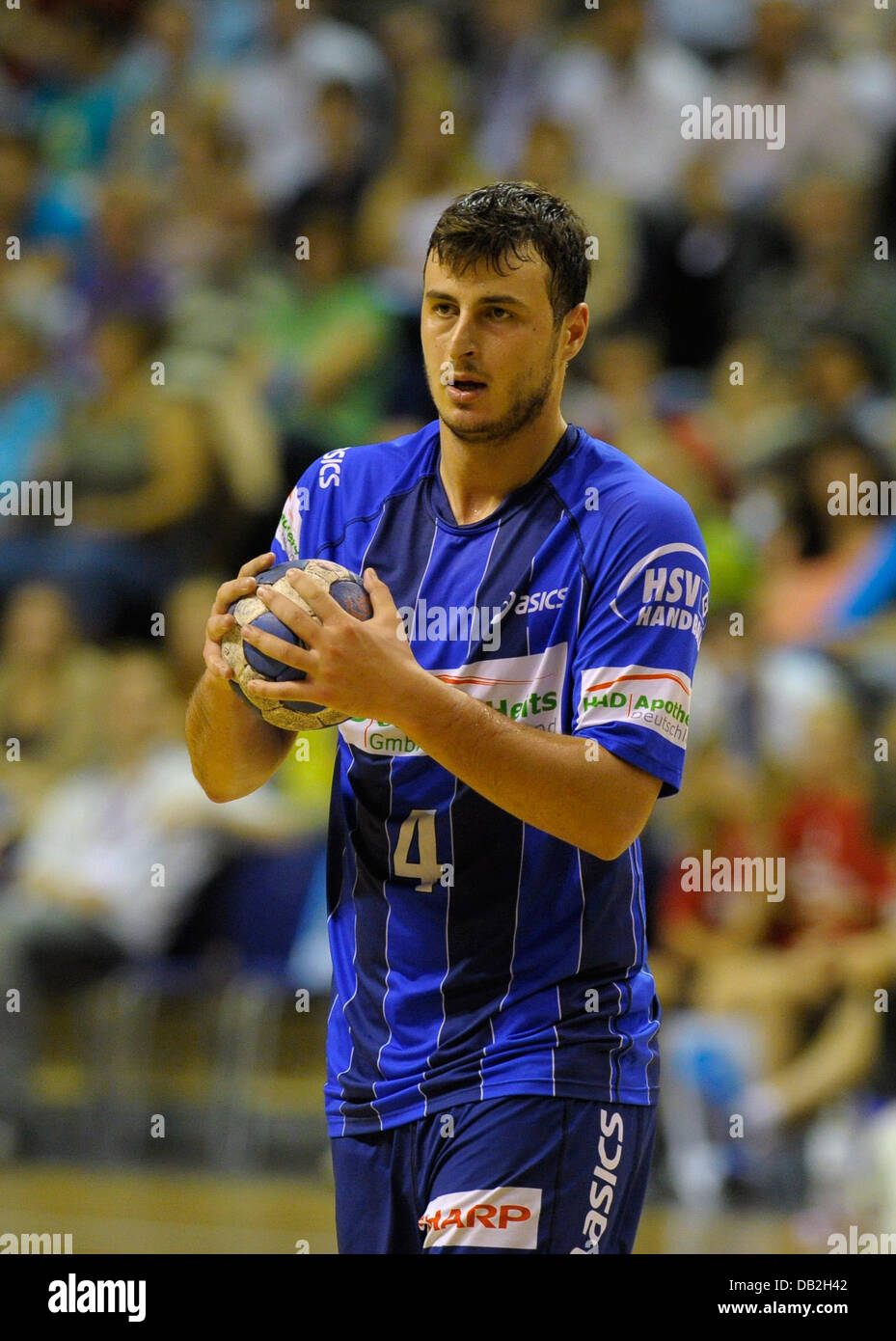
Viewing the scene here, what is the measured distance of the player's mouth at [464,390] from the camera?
3.19 m

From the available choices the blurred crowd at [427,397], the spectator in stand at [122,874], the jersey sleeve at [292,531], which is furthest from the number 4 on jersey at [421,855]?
the spectator in stand at [122,874]

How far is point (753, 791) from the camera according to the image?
24.1 feet

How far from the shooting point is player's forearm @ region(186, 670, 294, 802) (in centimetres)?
326

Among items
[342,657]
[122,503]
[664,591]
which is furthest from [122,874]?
[342,657]

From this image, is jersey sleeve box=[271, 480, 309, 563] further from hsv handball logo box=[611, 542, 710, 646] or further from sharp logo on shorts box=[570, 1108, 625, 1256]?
sharp logo on shorts box=[570, 1108, 625, 1256]

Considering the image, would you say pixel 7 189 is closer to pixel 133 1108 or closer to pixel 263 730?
pixel 133 1108

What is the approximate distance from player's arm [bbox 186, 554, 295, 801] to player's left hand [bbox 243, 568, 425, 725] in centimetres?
30

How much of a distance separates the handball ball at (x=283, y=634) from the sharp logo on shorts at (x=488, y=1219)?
861 millimetres

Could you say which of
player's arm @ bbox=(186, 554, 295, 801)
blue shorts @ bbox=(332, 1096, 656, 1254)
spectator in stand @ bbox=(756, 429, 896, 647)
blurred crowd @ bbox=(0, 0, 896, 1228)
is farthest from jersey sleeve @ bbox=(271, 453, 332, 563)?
spectator in stand @ bbox=(756, 429, 896, 647)

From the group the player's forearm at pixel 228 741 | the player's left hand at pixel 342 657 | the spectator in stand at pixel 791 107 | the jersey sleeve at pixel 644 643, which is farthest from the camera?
the spectator in stand at pixel 791 107

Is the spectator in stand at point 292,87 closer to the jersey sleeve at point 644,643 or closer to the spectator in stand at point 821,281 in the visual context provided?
the spectator in stand at point 821,281

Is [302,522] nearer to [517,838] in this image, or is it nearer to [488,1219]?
[517,838]

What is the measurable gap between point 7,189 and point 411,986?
30.3 ft

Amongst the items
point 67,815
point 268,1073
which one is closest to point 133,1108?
point 268,1073
